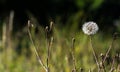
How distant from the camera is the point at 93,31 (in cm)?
224

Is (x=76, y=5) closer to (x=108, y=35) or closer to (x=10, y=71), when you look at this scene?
(x=108, y=35)

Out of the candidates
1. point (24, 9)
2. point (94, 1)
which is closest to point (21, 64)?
point (94, 1)

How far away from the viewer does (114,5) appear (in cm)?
884

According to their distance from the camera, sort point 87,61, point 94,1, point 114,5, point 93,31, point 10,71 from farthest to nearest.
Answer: point 114,5 < point 94,1 < point 87,61 < point 10,71 < point 93,31

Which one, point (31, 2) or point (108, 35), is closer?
point (108, 35)

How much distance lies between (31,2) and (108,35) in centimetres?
262

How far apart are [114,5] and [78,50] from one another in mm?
4481

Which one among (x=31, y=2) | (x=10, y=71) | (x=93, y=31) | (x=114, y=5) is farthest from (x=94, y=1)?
(x=93, y=31)

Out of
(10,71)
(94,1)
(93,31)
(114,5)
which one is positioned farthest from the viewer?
(114,5)

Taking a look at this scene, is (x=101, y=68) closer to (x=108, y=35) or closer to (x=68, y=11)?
(x=108, y=35)

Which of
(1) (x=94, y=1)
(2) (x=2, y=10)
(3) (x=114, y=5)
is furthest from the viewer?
(2) (x=2, y=10)

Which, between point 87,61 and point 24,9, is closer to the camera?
point 87,61

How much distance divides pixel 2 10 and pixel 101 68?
761 centimetres

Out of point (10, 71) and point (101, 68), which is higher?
point (101, 68)
